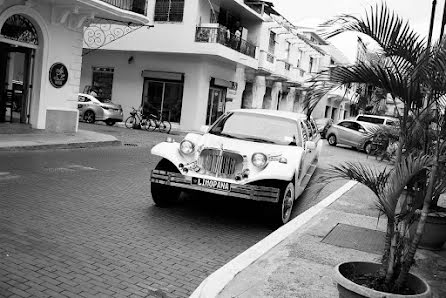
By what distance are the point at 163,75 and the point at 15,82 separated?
1117 cm

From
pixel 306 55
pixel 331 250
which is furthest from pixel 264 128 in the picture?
pixel 306 55

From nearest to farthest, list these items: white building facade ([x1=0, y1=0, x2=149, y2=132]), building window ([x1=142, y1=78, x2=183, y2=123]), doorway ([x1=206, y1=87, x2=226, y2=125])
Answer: white building facade ([x1=0, y1=0, x2=149, y2=132]) → building window ([x1=142, y1=78, x2=183, y2=123]) → doorway ([x1=206, y1=87, x2=226, y2=125])

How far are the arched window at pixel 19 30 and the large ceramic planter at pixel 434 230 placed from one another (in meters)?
12.3

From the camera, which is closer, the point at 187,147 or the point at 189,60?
the point at 187,147

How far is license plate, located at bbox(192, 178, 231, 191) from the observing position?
638 cm

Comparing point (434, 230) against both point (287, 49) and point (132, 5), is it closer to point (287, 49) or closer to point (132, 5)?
point (132, 5)

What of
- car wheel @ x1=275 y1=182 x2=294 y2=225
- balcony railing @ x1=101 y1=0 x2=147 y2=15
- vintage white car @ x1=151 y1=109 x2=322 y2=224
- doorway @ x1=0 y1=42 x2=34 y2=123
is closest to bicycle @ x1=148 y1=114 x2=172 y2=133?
balcony railing @ x1=101 y1=0 x2=147 y2=15

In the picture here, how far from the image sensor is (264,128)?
7.89m

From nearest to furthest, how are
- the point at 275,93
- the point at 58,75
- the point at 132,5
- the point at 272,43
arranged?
the point at 58,75 < the point at 132,5 < the point at 272,43 < the point at 275,93

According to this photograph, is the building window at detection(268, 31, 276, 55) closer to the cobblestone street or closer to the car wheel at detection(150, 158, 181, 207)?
the cobblestone street

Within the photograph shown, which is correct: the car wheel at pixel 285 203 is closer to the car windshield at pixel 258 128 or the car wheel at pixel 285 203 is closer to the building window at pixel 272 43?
the car windshield at pixel 258 128

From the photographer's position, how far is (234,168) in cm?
660

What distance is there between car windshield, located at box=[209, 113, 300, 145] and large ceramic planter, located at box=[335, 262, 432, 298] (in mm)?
3847

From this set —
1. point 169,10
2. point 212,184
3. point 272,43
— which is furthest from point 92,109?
point 212,184
